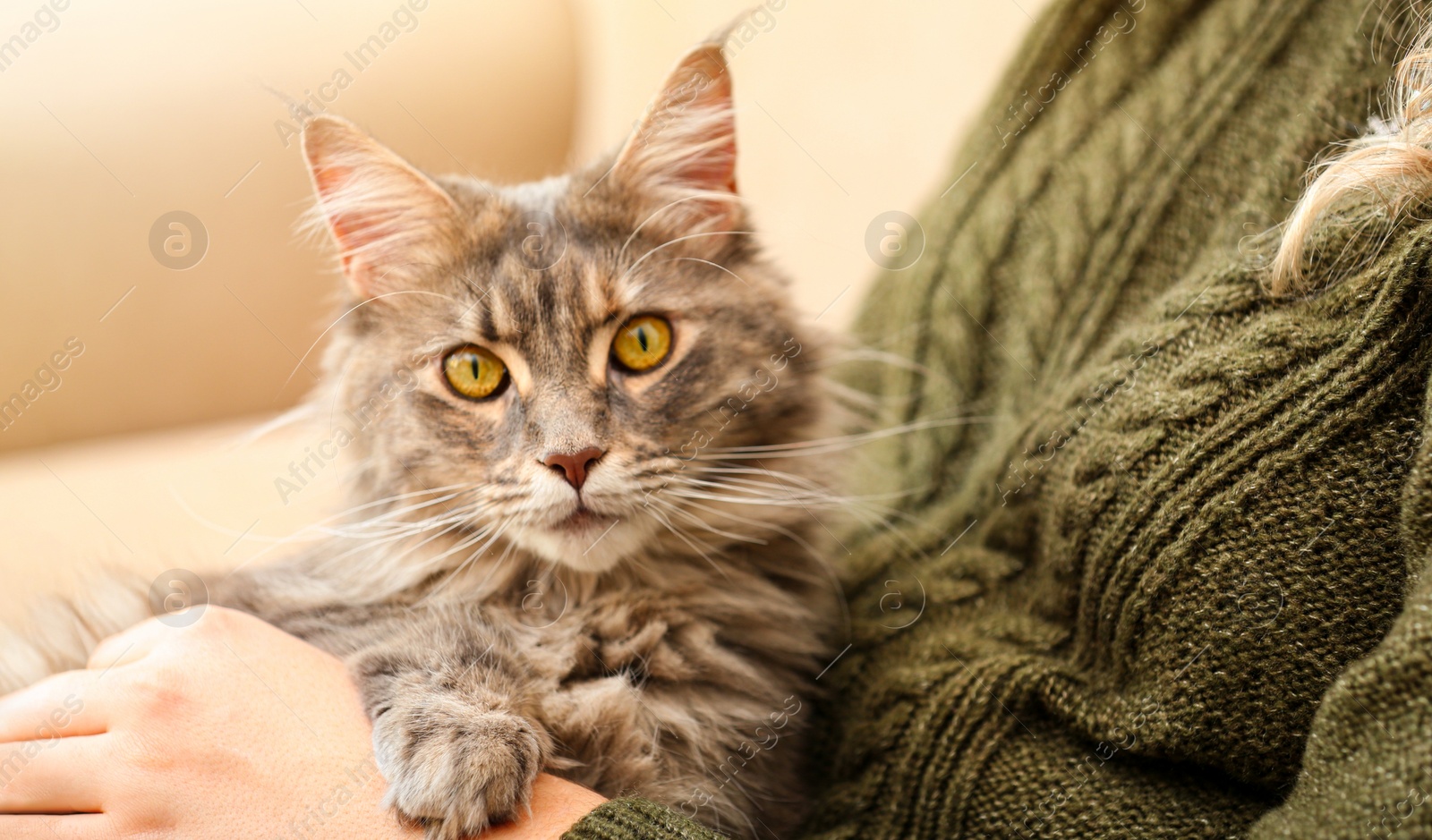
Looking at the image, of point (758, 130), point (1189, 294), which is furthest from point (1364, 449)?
point (758, 130)

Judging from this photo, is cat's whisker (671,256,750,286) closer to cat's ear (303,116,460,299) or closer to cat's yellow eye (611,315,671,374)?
cat's yellow eye (611,315,671,374)

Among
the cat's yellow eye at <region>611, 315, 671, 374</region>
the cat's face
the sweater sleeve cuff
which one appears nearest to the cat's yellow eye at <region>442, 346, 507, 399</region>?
the cat's face

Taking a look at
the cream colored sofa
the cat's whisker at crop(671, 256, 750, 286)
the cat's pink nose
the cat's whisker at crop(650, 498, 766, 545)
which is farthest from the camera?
the cream colored sofa

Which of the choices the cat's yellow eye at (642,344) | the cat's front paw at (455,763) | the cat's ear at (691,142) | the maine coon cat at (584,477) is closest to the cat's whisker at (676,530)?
the maine coon cat at (584,477)

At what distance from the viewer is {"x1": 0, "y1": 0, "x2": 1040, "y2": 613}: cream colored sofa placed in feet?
5.59

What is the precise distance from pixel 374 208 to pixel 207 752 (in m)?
0.68

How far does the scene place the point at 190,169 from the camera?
1778 millimetres

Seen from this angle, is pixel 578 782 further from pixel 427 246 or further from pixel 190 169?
pixel 190 169

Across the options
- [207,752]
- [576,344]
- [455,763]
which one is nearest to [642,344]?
[576,344]

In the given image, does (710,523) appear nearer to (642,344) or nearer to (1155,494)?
(642,344)

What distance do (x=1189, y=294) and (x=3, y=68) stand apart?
2.00 metres

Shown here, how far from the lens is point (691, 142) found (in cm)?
124

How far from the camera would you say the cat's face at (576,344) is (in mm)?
1037

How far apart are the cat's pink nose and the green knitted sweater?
335 mm
